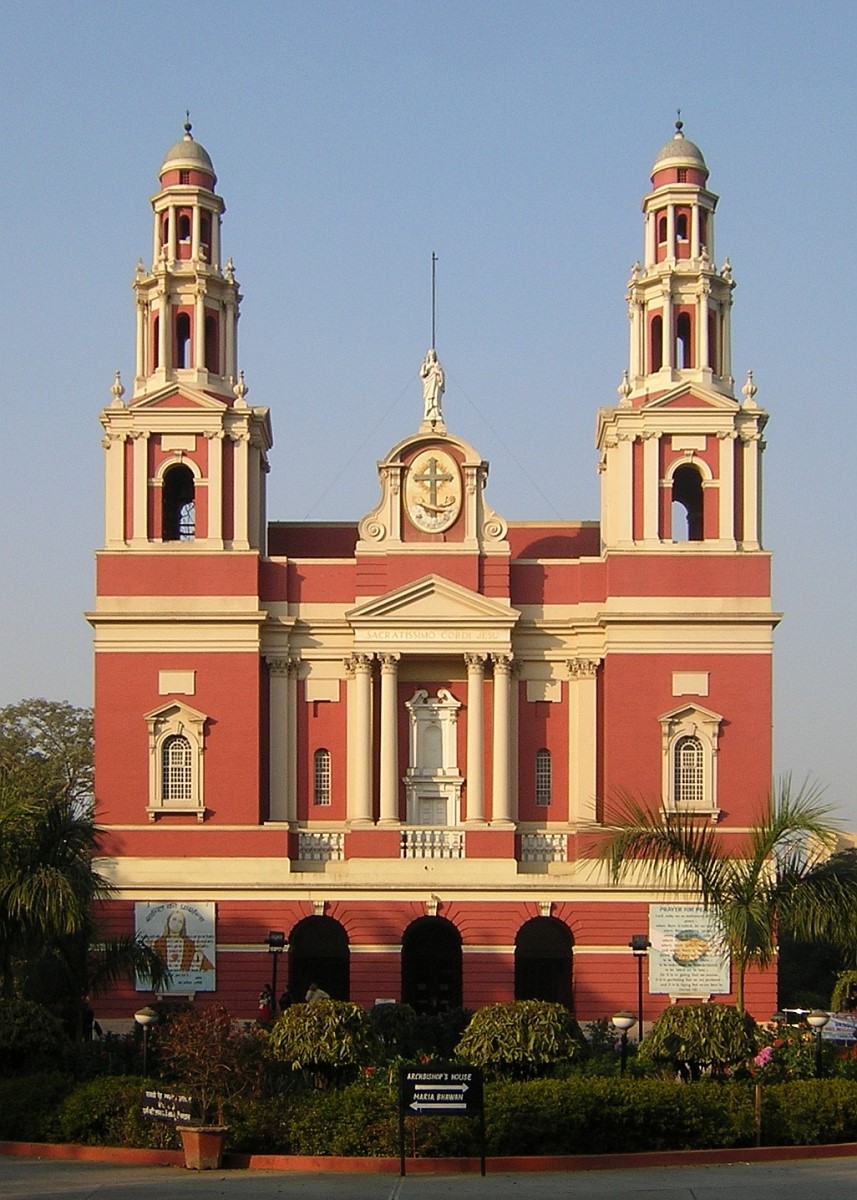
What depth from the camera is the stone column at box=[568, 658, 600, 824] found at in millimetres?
47938

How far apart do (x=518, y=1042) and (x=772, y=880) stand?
15.0 feet

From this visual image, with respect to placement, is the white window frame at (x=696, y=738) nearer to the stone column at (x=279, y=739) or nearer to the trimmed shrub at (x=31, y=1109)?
the stone column at (x=279, y=739)

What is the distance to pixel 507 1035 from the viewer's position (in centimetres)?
2953

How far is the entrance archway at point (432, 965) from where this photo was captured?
46.9m

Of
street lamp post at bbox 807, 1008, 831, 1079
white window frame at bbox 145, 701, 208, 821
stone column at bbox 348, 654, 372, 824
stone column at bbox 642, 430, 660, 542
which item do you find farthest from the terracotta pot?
stone column at bbox 642, 430, 660, 542

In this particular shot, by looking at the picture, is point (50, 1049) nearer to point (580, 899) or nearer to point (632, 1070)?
point (632, 1070)

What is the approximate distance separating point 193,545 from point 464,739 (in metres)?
7.42

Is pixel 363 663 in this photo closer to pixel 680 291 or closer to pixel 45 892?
pixel 680 291

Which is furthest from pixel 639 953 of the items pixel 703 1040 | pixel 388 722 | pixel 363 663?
pixel 703 1040

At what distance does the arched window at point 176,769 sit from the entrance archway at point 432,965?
580cm

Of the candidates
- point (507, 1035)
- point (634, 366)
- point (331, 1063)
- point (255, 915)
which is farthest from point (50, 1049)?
point (634, 366)

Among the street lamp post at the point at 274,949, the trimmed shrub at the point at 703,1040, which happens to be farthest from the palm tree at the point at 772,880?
the street lamp post at the point at 274,949

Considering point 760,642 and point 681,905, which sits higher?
point 760,642

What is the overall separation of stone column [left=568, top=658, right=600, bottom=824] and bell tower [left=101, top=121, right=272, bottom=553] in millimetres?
7816
